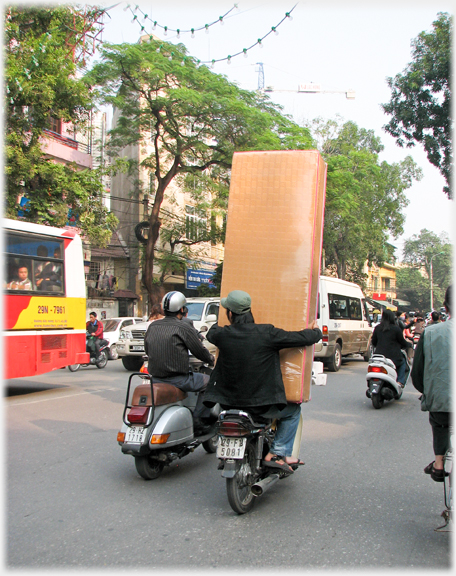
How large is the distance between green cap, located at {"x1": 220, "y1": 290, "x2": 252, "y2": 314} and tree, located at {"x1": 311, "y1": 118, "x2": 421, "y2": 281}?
20759mm

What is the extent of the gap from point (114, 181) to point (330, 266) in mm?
15465

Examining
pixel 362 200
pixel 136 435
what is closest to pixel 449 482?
pixel 136 435

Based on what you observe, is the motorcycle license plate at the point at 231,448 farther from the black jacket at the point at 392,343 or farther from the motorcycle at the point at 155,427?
the black jacket at the point at 392,343

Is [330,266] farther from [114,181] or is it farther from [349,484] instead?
[349,484]

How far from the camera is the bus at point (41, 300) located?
30.6 ft

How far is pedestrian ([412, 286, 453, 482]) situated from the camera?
3.39 meters

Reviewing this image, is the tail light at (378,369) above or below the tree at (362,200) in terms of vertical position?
below

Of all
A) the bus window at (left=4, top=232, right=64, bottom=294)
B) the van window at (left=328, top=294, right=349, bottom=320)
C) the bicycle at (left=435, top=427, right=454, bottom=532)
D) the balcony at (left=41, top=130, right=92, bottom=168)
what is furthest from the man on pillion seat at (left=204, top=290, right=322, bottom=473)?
the balcony at (left=41, top=130, right=92, bottom=168)

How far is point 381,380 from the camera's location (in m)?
8.51

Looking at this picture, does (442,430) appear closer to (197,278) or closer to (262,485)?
(262,485)

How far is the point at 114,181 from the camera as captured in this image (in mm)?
34125

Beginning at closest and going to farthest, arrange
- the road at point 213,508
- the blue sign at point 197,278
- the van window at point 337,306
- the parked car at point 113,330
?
1. the road at point 213,508
2. the van window at point 337,306
3. the parked car at point 113,330
4. the blue sign at point 197,278

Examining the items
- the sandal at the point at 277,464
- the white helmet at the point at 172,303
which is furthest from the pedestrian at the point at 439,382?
the white helmet at the point at 172,303

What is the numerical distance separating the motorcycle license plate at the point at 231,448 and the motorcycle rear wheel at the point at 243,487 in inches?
6.6
